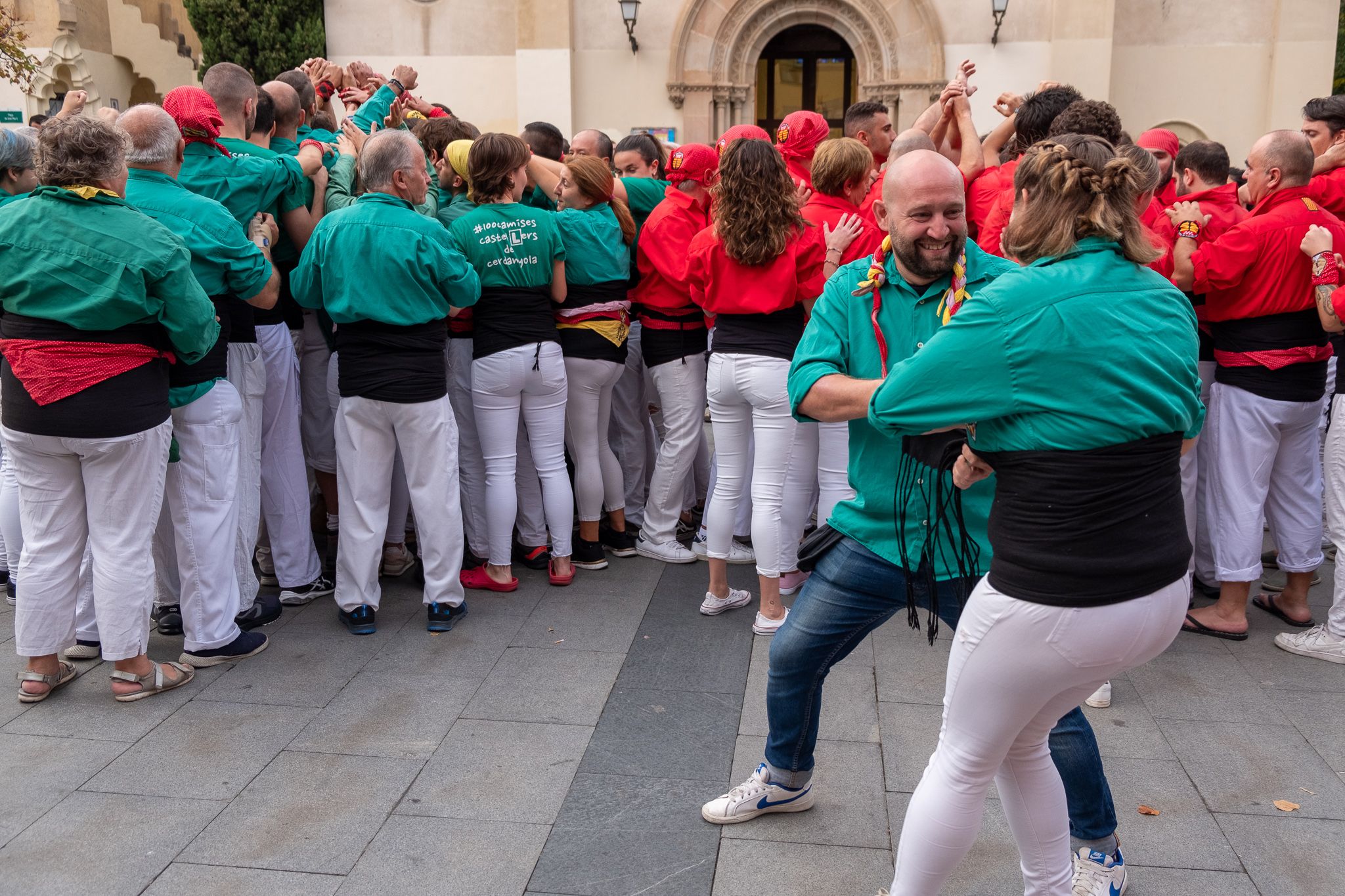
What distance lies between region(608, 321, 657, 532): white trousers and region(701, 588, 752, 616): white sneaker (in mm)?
1266

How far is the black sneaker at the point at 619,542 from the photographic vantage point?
6094mm

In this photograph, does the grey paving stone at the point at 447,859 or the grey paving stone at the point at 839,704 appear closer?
the grey paving stone at the point at 447,859

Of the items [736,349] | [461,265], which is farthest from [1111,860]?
[461,265]

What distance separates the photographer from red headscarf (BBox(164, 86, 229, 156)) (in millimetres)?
4734

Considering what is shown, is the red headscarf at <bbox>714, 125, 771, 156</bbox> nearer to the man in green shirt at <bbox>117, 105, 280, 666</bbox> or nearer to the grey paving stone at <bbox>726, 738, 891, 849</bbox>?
the man in green shirt at <bbox>117, 105, 280, 666</bbox>

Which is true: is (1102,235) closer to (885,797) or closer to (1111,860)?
(1111,860)

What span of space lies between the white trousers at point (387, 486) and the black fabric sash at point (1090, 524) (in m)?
3.08

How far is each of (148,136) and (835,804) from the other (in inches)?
138

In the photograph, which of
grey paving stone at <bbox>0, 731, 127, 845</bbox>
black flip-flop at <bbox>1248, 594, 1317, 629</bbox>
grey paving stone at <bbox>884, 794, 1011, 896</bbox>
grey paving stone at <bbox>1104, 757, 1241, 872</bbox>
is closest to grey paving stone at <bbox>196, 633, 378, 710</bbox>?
grey paving stone at <bbox>0, 731, 127, 845</bbox>

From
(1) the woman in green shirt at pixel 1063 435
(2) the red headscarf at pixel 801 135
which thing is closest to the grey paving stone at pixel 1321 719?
(1) the woman in green shirt at pixel 1063 435

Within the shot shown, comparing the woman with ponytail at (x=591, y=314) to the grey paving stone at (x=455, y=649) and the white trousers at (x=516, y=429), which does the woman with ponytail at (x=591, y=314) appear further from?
the grey paving stone at (x=455, y=649)

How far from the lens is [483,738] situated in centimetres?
388

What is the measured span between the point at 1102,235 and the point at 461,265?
119 inches

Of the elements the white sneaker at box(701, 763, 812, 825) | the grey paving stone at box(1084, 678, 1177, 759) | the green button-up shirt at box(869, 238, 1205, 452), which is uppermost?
the green button-up shirt at box(869, 238, 1205, 452)
